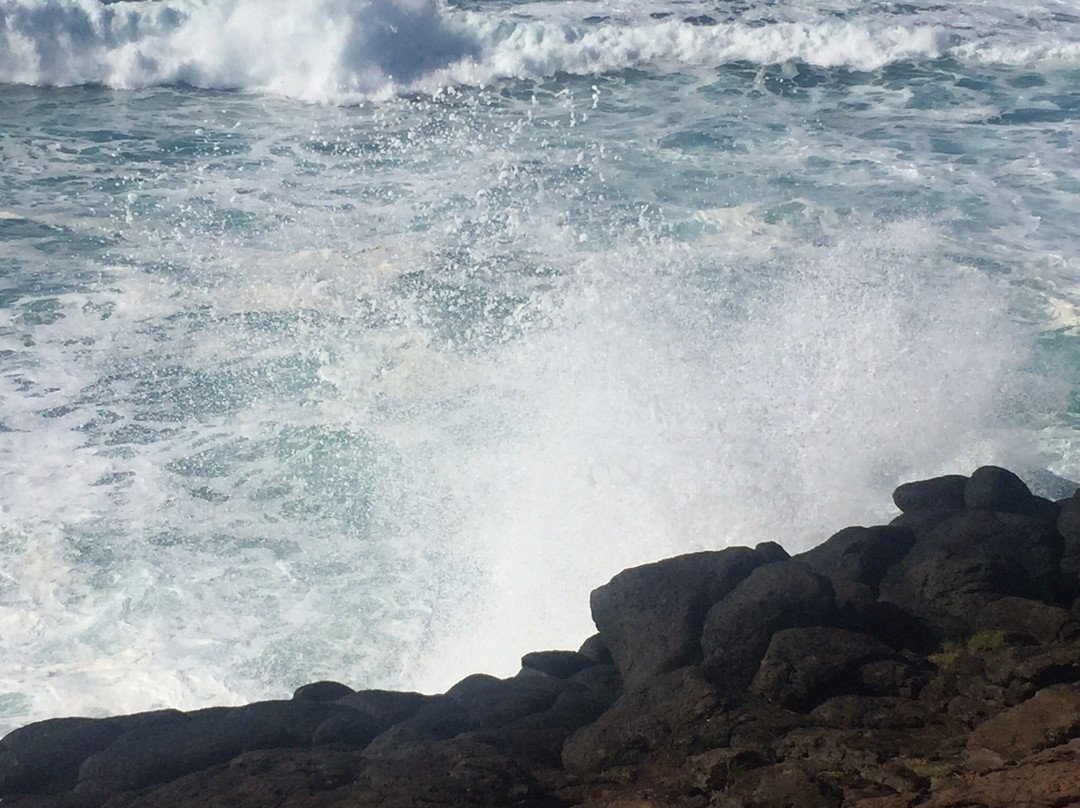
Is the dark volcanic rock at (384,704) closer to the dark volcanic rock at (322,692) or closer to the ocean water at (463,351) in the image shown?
the dark volcanic rock at (322,692)

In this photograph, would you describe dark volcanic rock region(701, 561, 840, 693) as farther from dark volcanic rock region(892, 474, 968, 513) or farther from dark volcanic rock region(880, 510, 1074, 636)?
dark volcanic rock region(892, 474, 968, 513)

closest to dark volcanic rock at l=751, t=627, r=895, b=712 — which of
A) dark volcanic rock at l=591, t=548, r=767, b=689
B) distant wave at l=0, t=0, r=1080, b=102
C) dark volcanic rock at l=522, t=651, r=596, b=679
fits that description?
dark volcanic rock at l=591, t=548, r=767, b=689

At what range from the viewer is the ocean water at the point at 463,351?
7949 mm

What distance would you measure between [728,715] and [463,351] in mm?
6036

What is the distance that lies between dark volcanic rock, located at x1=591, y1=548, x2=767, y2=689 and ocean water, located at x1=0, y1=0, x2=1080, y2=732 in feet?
4.98

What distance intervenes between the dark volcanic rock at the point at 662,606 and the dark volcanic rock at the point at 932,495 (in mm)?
1361

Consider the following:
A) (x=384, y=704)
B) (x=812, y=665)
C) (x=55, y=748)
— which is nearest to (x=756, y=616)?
(x=812, y=665)

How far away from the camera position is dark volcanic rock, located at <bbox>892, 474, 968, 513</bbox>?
23.8 feet

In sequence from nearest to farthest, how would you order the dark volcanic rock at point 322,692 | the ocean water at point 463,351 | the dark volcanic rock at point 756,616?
the dark volcanic rock at point 756,616
the dark volcanic rock at point 322,692
the ocean water at point 463,351

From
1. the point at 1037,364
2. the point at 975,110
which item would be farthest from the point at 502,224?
the point at 975,110

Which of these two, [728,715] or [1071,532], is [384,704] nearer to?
[728,715]

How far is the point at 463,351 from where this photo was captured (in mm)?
10578

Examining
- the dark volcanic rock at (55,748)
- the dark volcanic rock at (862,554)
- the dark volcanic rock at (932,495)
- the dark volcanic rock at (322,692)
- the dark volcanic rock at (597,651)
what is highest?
the dark volcanic rock at (932,495)

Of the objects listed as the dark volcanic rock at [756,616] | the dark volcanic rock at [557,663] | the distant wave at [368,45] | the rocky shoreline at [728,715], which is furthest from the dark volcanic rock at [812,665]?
the distant wave at [368,45]
